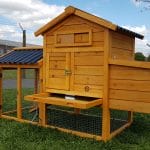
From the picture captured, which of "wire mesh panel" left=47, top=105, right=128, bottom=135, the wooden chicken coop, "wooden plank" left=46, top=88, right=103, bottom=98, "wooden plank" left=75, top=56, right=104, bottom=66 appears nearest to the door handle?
the wooden chicken coop

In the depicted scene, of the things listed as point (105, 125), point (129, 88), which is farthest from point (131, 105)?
point (105, 125)

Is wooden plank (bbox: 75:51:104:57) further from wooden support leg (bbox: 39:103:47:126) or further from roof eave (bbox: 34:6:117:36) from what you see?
wooden support leg (bbox: 39:103:47:126)

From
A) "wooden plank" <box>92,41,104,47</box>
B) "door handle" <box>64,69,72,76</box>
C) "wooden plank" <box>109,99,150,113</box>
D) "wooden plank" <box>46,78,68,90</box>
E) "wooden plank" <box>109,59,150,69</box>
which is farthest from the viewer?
"wooden plank" <box>46,78,68,90</box>

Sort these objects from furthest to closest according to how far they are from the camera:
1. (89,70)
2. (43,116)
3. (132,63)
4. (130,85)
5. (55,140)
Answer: (43,116)
(89,70)
(55,140)
(130,85)
(132,63)

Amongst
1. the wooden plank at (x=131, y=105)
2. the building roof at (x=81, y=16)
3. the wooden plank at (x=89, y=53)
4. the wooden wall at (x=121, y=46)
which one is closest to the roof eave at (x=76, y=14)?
the building roof at (x=81, y=16)

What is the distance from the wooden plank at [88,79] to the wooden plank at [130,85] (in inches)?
9.3

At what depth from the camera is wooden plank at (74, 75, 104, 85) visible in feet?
20.8

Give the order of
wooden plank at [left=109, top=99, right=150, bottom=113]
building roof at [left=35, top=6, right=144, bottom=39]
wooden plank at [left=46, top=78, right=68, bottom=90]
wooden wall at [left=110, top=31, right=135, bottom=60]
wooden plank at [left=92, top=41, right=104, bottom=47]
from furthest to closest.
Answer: wooden plank at [left=46, top=78, right=68, bottom=90] → wooden wall at [left=110, top=31, right=135, bottom=60] → wooden plank at [left=92, top=41, right=104, bottom=47] → building roof at [left=35, top=6, right=144, bottom=39] → wooden plank at [left=109, top=99, right=150, bottom=113]

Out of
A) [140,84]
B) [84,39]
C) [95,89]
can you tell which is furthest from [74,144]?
[84,39]

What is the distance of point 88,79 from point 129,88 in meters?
0.94

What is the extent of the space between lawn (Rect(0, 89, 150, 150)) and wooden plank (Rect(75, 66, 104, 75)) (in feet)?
4.45

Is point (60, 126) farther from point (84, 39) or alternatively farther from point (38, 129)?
point (84, 39)

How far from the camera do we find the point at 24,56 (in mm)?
8078

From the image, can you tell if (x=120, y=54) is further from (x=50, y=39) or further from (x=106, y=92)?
(x=50, y=39)
